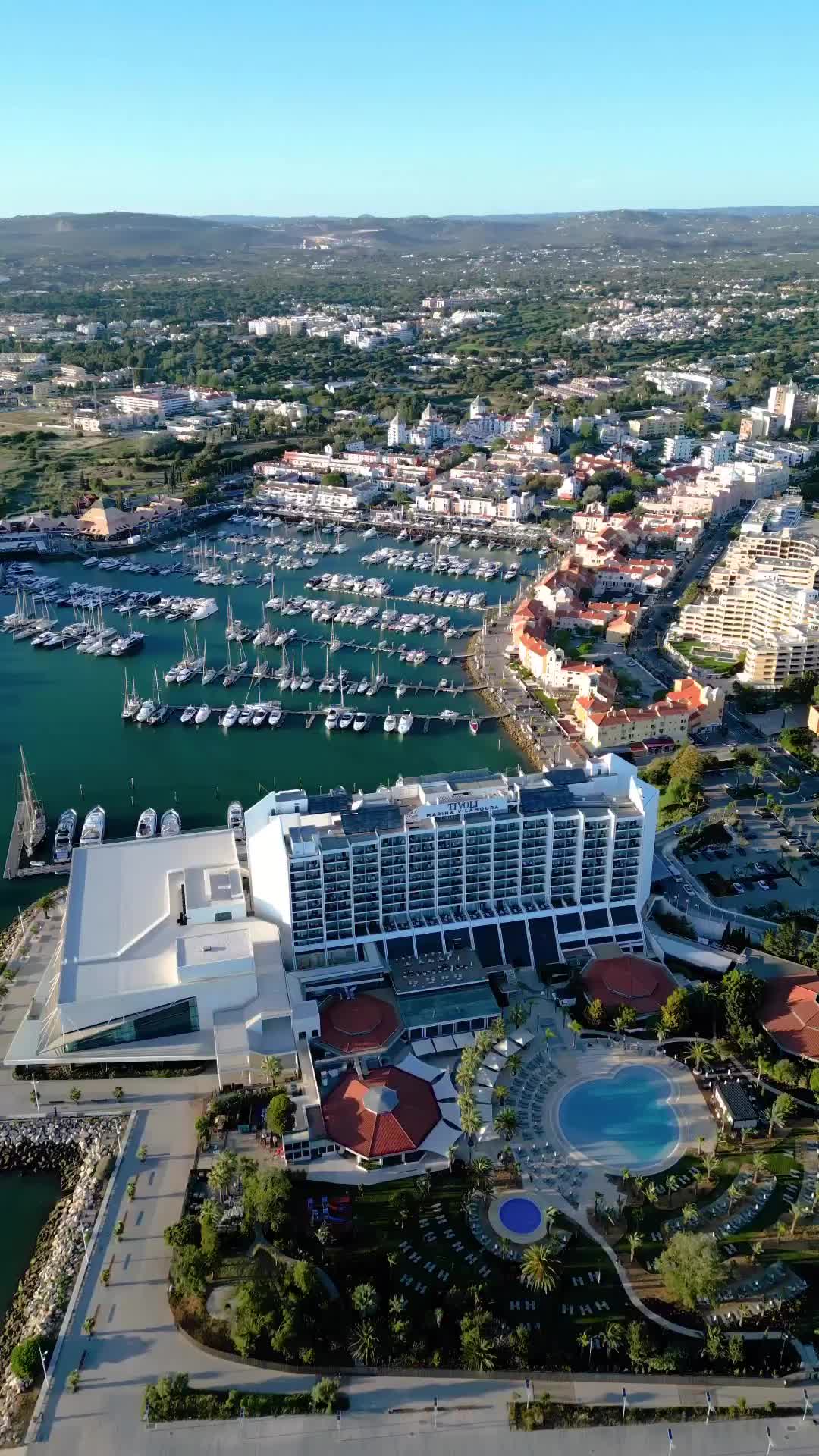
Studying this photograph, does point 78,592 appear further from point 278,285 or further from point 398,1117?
point 278,285

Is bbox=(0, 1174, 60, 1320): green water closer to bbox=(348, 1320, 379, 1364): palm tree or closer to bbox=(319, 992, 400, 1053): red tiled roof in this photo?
bbox=(319, 992, 400, 1053): red tiled roof

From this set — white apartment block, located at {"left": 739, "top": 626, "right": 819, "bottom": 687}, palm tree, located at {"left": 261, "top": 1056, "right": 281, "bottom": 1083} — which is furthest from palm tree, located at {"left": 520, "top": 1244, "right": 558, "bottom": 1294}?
white apartment block, located at {"left": 739, "top": 626, "right": 819, "bottom": 687}

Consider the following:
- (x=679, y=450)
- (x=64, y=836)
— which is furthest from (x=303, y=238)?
(x=64, y=836)

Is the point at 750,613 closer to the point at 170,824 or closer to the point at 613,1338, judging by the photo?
the point at 170,824

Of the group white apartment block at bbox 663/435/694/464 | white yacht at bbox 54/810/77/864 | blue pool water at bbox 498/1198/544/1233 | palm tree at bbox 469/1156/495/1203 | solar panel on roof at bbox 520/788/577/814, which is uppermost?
solar panel on roof at bbox 520/788/577/814

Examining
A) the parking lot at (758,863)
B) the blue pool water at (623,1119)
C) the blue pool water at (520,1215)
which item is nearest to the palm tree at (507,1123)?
the blue pool water at (623,1119)

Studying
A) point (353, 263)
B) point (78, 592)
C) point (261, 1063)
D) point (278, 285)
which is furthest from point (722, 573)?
point (353, 263)

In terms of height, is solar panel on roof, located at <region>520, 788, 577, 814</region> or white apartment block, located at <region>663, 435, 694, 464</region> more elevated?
solar panel on roof, located at <region>520, 788, 577, 814</region>

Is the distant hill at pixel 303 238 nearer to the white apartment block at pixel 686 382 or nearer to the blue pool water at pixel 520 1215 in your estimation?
the white apartment block at pixel 686 382
